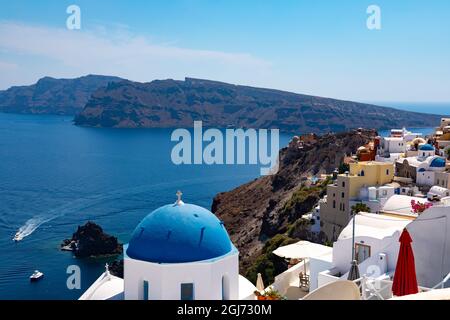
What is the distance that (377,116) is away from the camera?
184250mm

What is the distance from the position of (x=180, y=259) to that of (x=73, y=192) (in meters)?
70.2

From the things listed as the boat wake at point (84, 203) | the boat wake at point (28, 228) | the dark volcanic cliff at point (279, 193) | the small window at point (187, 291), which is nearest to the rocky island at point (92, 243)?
the boat wake at point (28, 228)

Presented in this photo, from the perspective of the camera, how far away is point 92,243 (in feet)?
167

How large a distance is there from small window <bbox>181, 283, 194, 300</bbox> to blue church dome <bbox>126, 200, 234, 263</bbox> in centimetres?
48

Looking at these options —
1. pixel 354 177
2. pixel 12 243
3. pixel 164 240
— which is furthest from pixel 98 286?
pixel 12 243

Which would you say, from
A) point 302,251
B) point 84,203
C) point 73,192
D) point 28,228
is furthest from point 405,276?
point 73,192

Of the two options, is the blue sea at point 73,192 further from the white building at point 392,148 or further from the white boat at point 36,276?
the white building at point 392,148

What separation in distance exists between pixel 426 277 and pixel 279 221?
3259 centimetres

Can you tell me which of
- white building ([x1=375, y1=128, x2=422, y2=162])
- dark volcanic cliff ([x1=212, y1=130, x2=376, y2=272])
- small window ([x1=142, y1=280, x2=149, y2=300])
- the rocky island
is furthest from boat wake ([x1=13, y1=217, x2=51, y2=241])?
small window ([x1=142, y1=280, x2=149, y2=300])

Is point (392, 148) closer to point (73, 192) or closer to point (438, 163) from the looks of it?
point (438, 163)

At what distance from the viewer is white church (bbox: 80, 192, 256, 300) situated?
10422 mm

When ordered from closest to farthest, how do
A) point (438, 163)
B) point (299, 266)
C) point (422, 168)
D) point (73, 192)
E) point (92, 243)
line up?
point (299, 266) < point (438, 163) < point (422, 168) < point (92, 243) < point (73, 192)

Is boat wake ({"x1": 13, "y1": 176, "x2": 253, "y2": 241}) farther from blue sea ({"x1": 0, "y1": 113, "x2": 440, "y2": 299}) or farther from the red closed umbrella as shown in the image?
the red closed umbrella
